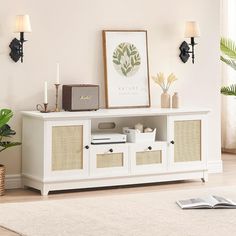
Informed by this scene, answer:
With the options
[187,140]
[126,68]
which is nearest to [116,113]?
[126,68]

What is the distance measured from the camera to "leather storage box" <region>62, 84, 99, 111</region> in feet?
22.0

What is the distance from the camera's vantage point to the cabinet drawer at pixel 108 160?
260 inches

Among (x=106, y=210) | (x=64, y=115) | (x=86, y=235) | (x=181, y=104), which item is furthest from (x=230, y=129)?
(x=86, y=235)

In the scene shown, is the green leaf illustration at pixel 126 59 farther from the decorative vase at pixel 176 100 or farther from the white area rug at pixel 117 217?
the white area rug at pixel 117 217

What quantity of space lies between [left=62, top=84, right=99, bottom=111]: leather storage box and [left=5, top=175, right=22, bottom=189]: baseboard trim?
76 cm

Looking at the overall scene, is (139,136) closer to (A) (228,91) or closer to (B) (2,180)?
(B) (2,180)

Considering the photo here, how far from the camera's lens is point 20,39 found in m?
6.62

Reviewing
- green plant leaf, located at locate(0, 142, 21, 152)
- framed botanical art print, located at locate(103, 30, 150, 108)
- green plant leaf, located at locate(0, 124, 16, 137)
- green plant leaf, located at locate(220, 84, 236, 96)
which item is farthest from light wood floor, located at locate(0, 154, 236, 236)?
green plant leaf, located at locate(220, 84, 236, 96)

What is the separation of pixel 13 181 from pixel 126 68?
153 cm

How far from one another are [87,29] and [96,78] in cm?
47

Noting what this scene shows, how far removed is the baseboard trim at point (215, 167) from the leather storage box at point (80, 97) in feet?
5.16

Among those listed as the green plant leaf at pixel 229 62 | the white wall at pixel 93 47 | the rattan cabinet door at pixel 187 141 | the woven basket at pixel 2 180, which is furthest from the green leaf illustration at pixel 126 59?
the green plant leaf at pixel 229 62

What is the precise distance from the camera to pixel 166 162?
696 centimetres

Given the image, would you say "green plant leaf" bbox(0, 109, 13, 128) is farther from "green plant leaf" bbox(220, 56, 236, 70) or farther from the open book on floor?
"green plant leaf" bbox(220, 56, 236, 70)
